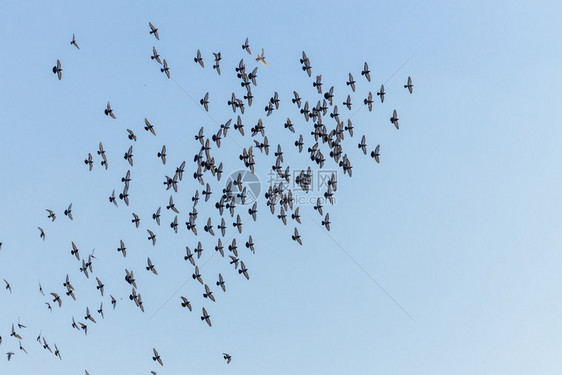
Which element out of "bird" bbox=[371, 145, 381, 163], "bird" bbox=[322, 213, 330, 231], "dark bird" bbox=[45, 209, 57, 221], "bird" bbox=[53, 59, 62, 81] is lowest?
"dark bird" bbox=[45, 209, 57, 221]

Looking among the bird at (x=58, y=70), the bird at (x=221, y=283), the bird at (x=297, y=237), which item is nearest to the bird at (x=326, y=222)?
the bird at (x=297, y=237)

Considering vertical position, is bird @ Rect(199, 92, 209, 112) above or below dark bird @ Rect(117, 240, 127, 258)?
above

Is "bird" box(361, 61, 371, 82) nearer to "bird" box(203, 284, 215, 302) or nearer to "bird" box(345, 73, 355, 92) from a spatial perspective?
"bird" box(345, 73, 355, 92)

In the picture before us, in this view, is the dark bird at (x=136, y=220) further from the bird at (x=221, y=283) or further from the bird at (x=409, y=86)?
the bird at (x=409, y=86)

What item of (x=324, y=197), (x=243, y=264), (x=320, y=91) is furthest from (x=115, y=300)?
(x=320, y=91)

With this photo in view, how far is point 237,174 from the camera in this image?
52.5 m

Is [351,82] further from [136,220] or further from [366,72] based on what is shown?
[136,220]

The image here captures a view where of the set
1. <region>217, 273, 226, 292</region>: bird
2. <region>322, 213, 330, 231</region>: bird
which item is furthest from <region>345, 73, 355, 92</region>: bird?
<region>217, 273, 226, 292</region>: bird

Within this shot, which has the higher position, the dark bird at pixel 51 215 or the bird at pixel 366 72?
the bird at pixel 366 72

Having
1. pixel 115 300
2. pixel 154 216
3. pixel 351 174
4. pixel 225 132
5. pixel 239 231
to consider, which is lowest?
pixel 115 300

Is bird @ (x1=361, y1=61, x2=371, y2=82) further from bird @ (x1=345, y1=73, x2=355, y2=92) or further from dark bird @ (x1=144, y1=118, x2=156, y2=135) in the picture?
dark bird @ (x1=144, y1=118, x2=156, y2=135)

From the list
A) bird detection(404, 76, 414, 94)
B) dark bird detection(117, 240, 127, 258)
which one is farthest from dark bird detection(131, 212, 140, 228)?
bird detection(404, 76, 414, 94)

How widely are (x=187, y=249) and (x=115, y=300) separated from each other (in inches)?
267

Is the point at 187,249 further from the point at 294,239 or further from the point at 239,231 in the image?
the point at 294,239
